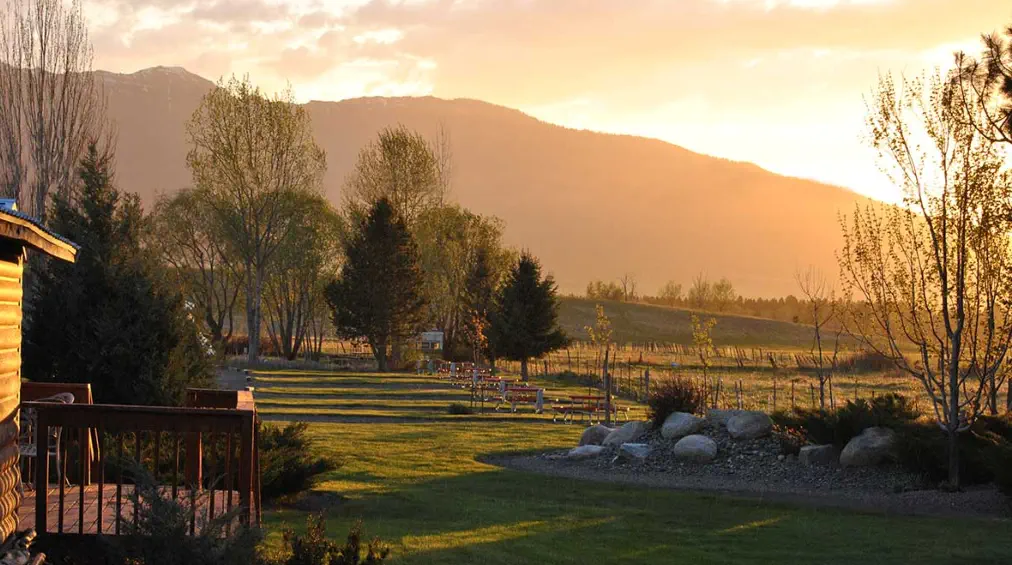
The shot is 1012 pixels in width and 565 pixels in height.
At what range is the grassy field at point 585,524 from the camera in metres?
11.1

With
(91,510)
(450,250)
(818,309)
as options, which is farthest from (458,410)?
(450,250)

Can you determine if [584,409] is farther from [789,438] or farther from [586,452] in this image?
[789,438]

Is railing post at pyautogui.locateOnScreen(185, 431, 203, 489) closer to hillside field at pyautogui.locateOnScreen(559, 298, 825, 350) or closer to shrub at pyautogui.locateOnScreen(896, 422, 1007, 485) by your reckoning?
shrub at pyautogui.locateOnScreen(896, 422, 1007, 485)

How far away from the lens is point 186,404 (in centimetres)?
1288

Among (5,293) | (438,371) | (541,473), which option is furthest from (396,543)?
(438,371)

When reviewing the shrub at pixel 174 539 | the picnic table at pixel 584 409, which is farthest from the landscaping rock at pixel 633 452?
the shrub at pixel 174 539

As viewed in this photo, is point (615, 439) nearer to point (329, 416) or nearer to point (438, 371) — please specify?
point (329, 416)

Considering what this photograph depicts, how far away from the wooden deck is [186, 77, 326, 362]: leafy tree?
155ft

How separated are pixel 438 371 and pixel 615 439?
34.0m

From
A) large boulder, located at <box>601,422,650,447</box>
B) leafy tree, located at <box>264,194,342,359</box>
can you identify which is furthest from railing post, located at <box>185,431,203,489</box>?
leafy tree, located at <box>264,194,342,359</box>

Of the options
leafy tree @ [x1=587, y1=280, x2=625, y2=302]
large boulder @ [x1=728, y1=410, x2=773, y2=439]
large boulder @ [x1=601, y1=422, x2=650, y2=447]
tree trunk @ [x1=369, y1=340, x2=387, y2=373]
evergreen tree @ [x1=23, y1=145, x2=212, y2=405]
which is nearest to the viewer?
evergreen tree @ [x1=23, y1=145, x2=212, y2=405]

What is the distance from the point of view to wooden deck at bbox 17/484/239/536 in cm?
828

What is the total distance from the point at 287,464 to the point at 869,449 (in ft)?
32.8

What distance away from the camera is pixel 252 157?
58.1 m
